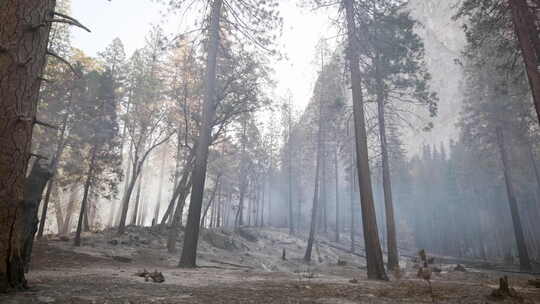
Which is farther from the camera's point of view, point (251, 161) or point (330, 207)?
point (330, 207)

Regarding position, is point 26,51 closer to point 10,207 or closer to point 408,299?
point 10,207

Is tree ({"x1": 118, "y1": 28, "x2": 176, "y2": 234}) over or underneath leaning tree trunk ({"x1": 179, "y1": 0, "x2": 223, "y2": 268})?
over

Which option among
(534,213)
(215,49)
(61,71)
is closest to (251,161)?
(61,71)

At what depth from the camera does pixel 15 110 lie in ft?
11.9

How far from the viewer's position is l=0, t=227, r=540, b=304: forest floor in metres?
4.26

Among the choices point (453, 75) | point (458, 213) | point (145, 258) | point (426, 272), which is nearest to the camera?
point (426, 272)

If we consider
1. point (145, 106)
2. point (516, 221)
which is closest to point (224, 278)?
point (145, 106)

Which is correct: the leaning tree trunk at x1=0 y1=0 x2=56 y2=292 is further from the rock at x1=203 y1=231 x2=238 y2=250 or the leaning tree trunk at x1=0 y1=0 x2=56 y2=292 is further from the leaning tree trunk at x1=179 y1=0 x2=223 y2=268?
the rock at x1=203 y1=231 x2=238 y2=250

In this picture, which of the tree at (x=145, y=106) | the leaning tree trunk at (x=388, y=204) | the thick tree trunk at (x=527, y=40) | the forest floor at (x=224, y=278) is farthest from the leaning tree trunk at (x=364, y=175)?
the tree at (x=145, y=106)

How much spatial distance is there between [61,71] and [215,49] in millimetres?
12236

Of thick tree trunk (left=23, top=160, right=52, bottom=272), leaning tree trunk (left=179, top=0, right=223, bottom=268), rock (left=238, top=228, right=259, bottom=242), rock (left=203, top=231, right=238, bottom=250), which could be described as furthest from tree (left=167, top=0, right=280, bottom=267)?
rock (left=238, top=228, right=259, bottom=242)

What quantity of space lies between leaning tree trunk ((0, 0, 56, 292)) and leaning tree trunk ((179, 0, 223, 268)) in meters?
6.69

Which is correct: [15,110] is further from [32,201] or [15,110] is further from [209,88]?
[209,88]

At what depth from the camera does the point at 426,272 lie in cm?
293
